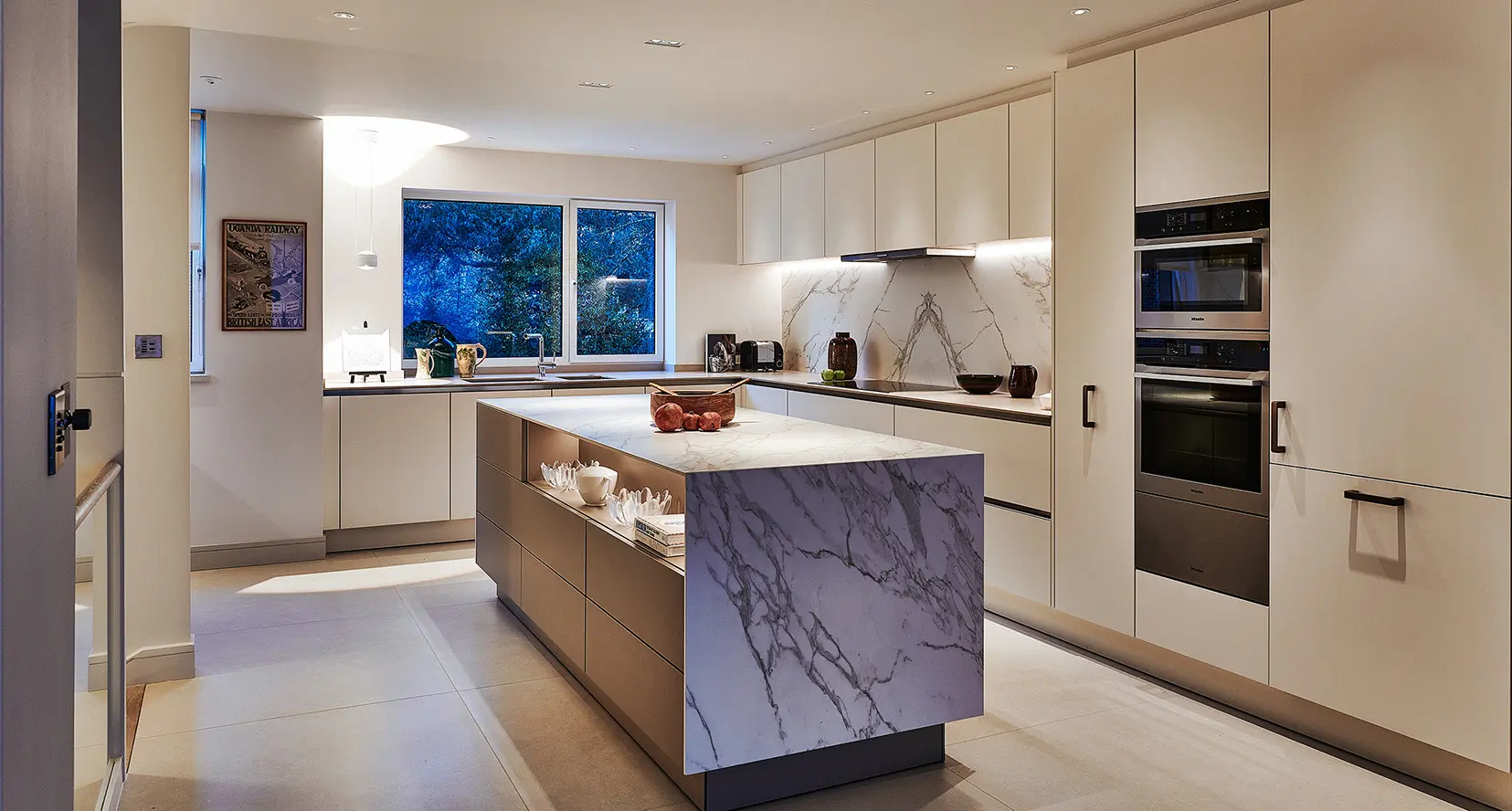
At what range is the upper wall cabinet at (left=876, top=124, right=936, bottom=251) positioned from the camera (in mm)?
5176

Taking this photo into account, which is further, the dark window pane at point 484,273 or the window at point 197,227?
the dark window pane at point 484,273

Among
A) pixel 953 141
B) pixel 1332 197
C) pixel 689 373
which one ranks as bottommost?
pixel 689 373

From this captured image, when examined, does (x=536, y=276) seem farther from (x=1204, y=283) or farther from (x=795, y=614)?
(x=795, y=614)

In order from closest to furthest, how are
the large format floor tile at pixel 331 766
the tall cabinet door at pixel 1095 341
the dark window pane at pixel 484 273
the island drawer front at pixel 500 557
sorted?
the large format floor tile at pixel 331 766 < the tall cabinet door at pixel 1095 341 < the island drawer front at pixel 500 557 < the dark window pane at pixel 484 273

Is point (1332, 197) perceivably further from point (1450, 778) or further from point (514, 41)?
point (514, 41)

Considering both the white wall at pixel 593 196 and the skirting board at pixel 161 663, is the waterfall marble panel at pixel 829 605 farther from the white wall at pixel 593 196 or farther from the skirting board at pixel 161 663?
the white wall at pixel 593 196

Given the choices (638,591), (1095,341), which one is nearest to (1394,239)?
(1095,341)

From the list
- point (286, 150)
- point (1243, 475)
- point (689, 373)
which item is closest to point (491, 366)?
point (689, 373)

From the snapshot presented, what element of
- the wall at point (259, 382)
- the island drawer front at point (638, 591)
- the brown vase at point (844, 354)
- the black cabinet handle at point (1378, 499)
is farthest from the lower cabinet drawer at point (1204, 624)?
the wall at point (259, 382)

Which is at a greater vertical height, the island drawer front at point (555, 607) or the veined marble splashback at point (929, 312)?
the veined marble splashback at point (929, 312)

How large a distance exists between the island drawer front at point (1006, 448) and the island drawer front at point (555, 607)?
1615 mm

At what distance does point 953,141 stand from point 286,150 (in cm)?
341

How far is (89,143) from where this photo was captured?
8.49ft

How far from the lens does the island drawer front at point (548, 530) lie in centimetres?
344
